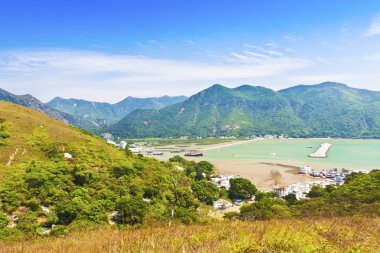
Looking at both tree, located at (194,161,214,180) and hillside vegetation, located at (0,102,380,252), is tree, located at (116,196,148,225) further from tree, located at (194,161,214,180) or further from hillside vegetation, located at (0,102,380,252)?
tree, located at (194,161,214,180)

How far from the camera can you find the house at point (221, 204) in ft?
139

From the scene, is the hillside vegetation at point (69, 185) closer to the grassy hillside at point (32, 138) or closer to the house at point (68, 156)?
the grassy hillside at point (32, 138)

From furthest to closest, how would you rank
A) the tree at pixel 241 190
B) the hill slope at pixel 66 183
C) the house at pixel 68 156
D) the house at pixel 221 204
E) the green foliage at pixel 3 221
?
the tree at pixel 241 190, the house at pixel 221 204, the house at pixel 68 156, the hill slope at pixel 66 183, the green foliage at pixel 3 221

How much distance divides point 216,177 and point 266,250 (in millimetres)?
60216

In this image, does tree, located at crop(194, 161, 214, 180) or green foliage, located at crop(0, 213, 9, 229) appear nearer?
green foliage, located at crop(0, 213, 9, 229)

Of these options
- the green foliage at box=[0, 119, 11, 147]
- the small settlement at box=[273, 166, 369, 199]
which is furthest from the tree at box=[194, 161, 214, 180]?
the green foliage at box=[0, 119, 11, 147]

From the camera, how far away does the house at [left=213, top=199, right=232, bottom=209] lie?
4223 centimetres

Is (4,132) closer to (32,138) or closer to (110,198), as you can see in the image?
(32,138)

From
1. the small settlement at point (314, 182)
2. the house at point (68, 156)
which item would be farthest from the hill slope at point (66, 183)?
the small settlement at point (314, 182)

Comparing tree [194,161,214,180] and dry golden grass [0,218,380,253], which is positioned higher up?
dry golden grass [0,218,380,253]

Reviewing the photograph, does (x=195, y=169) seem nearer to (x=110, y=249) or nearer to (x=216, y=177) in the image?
(x=216, y=177)

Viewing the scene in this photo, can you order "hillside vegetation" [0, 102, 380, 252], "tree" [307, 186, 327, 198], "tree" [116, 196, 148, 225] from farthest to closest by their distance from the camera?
"tree" [307, 186, 327, 198] → "tree" [116, 196, 148, 225] → "hillside vegetation" [0, 102, 380, 252]

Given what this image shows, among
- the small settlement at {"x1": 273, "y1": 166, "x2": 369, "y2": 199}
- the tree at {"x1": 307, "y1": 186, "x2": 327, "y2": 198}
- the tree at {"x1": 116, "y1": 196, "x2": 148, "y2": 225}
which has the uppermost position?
the tree at {"x1": 116, "y1": 196, "x2": 148, "y2": 225}

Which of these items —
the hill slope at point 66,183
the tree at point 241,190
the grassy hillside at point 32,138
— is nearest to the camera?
the hill slope at point 66,183
